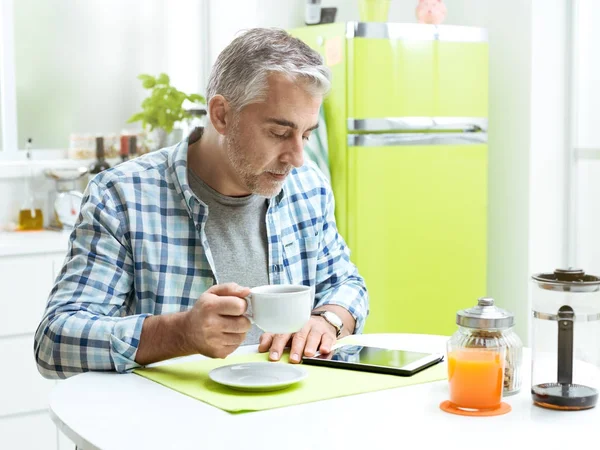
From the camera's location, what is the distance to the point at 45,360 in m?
1.68

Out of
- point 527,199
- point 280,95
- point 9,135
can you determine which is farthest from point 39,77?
point 280,95

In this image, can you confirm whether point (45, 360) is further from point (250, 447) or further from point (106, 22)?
point (106, 22)

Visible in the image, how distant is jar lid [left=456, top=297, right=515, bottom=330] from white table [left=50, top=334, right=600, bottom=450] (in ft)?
0.44

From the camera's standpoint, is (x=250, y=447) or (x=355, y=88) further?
(x=355, y=88)

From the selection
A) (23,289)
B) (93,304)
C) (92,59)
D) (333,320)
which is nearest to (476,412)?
(333,320)

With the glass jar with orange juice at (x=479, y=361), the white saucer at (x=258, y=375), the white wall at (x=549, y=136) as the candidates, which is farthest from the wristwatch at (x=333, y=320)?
the white wall at (x=549, y=136)

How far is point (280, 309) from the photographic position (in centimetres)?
146

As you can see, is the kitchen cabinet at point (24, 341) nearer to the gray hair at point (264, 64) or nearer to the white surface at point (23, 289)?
the white surface at point (23, 289)

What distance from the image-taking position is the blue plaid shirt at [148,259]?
64.8 inches

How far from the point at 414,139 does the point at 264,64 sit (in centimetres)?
179

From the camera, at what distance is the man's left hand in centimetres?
169

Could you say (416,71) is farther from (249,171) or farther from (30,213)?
(249,171)

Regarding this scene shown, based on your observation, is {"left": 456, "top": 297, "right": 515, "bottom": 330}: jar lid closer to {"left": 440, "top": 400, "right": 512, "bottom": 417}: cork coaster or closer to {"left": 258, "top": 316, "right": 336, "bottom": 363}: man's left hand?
{"left": 440, "top": 400, "right": 512, "bottom": 417}: cork coaster

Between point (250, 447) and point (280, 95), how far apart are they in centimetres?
84
